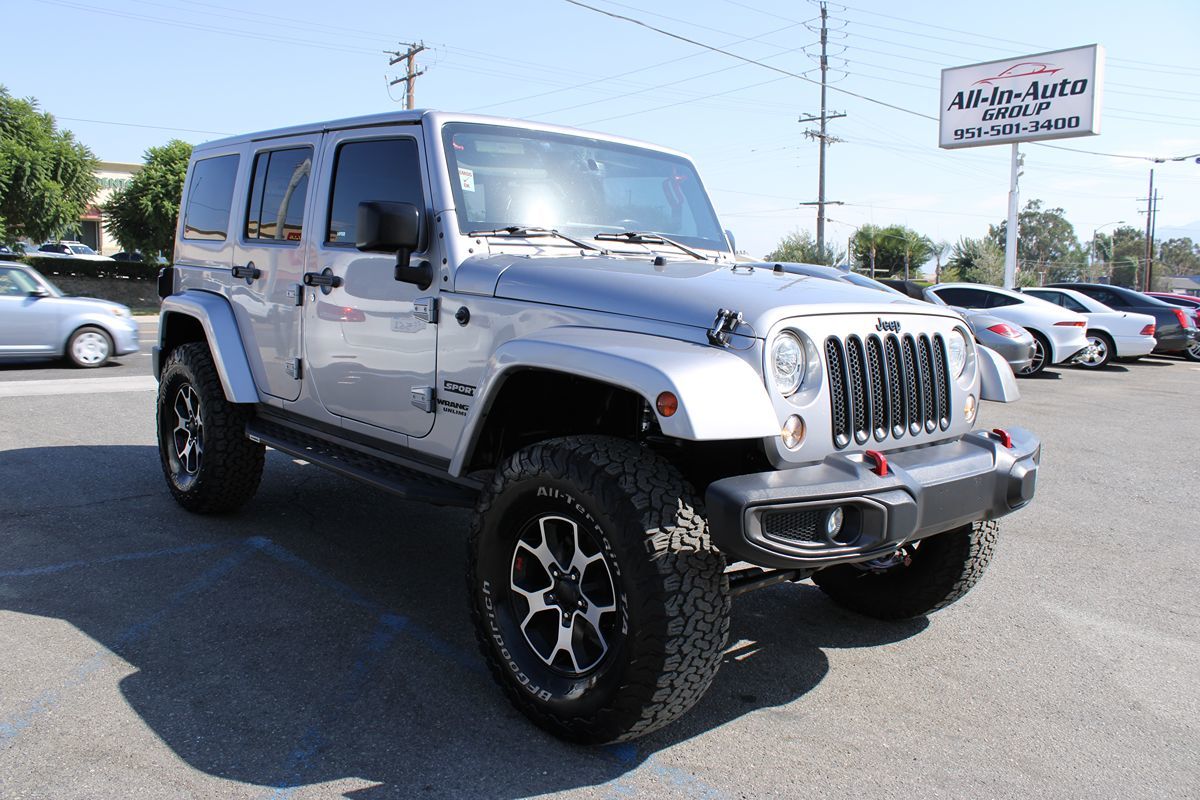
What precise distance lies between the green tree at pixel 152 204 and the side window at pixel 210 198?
103 feet

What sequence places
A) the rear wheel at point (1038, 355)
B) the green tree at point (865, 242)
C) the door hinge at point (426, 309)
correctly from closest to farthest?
the door hinge at point (426, 309) → the rear wheel at point (1038, 355) → the green tree at point (865, 242)

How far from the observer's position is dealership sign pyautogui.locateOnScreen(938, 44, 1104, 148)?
2675 cm

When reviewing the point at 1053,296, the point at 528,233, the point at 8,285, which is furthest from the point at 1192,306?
the point at 8,285

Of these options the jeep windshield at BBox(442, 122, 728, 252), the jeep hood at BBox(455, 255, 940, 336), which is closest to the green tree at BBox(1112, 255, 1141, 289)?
the jeep windshield at BBox(442, 122, 728, 252)

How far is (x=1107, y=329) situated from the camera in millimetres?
17641

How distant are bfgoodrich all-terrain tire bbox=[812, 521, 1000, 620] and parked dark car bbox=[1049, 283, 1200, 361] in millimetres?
16537

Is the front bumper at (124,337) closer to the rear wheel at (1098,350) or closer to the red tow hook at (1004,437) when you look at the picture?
the red tow hook at (1004,437)

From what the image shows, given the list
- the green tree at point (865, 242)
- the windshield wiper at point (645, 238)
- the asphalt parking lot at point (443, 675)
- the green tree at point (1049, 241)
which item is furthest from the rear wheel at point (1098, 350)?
the green tree at point (1049, 241)

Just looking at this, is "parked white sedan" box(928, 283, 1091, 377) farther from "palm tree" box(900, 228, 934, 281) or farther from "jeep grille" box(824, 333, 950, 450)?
"palm tree" box(900, 228, 934, 281)

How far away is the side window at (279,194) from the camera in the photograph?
480 centimetres

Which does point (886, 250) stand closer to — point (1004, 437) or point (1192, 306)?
point (1192, 306)

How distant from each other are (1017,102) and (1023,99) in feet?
0.67

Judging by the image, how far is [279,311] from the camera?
4.90 metres

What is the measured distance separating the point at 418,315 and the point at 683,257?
4.01ft
